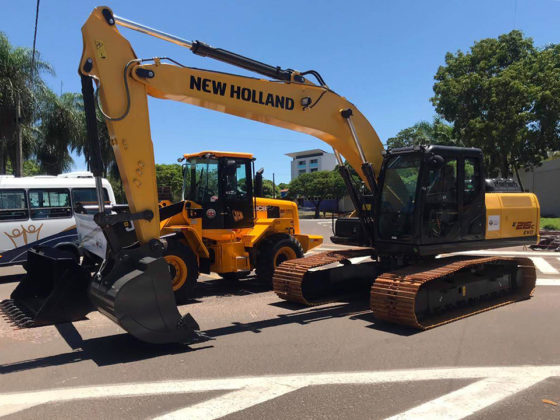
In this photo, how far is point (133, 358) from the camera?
5.12 meters

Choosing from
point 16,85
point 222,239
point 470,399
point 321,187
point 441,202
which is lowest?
point 470,399

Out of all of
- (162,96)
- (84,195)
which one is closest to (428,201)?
(162,96)

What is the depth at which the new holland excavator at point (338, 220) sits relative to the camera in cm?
528

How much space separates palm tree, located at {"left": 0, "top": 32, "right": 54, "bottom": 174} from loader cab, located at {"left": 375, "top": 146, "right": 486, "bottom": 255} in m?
18.3

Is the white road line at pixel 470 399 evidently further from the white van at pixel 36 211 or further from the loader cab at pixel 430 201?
the white van at pixel 36 211

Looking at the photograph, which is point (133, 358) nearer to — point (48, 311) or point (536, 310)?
point (48, 311)

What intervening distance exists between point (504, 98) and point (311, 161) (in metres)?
107

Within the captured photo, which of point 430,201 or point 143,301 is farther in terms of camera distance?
point 430,201

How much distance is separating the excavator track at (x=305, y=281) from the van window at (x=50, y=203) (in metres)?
6.81

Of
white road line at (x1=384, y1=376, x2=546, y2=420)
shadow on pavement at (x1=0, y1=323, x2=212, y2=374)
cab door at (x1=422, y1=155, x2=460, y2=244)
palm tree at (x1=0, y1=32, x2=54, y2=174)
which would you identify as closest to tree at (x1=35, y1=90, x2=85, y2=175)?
palm tree at (x1=0, y1=32, x2=54, y2=174)

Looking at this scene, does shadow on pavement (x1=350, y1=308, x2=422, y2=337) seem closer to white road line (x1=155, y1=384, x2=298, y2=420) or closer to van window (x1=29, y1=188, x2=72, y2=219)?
white road line (x1=155, y1=384, x2=298, y2=420)

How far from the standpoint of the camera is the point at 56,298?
654cm

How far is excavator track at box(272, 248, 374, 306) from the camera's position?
7.44 m

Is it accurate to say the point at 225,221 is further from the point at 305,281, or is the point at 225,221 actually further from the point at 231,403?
the point at 231,403
